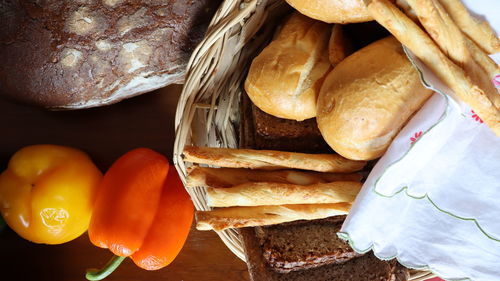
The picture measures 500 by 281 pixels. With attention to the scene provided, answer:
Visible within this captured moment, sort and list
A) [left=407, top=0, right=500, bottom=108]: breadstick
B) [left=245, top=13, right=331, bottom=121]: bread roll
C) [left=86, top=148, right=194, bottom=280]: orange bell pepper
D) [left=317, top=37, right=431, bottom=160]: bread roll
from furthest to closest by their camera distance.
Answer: [left=86, top=148, right=194, bottom=280]: orange bell pepper < [left=245, top=13, right=331, bottom=121]: bread roll < [left=317, top=37, right=431, bottom=160]: bread roll < [left=407, top=0, right=500, bottom=108]: breadstick

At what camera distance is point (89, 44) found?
2.60 feet

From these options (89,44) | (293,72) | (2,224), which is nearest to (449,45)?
(293,72)

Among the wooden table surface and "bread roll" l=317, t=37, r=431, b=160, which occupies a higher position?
"bread roll" l=317, t=37, r=431, b=160

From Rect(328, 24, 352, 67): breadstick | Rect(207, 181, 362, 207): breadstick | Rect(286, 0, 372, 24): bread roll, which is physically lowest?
Rect(207, 181, 362, 207): breadstick

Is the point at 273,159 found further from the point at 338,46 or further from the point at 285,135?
the point at 338,46

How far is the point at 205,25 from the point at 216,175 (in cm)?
27

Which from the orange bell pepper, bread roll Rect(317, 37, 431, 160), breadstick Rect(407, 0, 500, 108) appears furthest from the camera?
the orange bell pepper

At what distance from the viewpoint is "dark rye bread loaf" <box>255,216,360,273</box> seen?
0.76 m

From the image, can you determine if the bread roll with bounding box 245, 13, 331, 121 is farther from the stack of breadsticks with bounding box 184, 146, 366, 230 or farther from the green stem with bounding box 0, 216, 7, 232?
the green stem with bounding box 0, 216, 7, 232

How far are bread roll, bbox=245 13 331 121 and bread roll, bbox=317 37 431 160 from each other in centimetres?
7

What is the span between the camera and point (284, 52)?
0.73 metres

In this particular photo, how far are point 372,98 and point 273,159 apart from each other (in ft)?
0.59

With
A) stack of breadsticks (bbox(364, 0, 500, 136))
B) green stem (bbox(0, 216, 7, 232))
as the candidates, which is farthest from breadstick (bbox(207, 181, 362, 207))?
green stem (bbox(0, 216, 7, 232))

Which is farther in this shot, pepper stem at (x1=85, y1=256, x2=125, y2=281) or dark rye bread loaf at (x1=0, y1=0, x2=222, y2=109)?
pepper stem at (x1=85, y1=256, x2=125, y2=281)
